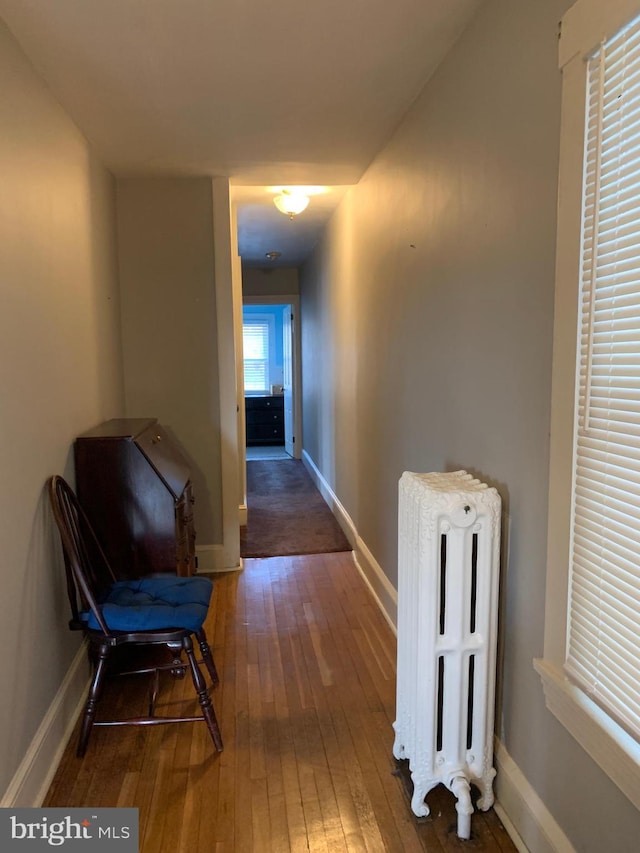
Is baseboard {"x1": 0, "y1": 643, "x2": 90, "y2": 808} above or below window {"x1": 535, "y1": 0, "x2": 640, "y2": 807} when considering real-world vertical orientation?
below

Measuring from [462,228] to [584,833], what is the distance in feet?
5.39

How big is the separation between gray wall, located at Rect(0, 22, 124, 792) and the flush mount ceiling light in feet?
4.72

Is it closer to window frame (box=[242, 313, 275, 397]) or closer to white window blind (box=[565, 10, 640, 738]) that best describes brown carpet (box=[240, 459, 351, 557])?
window frame (box=[242, 313, 275, 397])

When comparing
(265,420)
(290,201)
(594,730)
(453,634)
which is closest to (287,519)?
(290,201)

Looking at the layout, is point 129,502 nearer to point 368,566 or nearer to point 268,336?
point 368,566

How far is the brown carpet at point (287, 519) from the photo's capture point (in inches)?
165

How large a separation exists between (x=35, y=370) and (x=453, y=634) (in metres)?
1.48

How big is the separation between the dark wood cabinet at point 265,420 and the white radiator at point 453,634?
7209 mm

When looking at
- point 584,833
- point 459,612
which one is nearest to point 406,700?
point 459,612

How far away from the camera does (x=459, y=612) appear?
5.44ft

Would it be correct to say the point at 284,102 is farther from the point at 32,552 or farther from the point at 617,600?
the point at 617,600

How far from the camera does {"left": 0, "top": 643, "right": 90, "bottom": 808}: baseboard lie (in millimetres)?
1706

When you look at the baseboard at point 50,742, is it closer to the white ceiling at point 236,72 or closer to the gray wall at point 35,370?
the gray wall at point 35,370

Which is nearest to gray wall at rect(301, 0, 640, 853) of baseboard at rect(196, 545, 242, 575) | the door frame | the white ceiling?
the white ceiling
